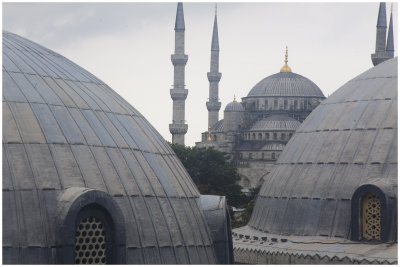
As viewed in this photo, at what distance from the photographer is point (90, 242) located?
53.7ft

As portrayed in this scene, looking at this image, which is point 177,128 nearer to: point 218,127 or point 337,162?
point 218,127

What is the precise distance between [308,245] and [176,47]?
85724 mm

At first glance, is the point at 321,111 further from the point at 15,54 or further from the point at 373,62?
the point at 373,62

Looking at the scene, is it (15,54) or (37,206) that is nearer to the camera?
(37,206)

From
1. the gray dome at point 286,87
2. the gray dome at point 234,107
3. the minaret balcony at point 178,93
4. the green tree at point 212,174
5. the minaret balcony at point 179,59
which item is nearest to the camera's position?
the green tree at point 212,174

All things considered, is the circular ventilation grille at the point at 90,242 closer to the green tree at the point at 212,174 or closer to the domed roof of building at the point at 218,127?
the green tree at the point at 212,174

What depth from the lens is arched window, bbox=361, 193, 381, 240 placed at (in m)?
24.4

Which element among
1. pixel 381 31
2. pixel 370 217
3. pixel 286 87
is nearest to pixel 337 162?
pixel 370 217

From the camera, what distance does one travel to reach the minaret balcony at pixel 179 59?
11075 centimetres

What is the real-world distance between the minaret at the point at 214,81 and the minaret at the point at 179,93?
1415 centimetres

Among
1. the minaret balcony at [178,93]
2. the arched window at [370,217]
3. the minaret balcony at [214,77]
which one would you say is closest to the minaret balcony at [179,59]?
the minaret balcony at [178,93]

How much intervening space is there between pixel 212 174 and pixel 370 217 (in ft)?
180

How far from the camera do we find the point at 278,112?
13125 cm

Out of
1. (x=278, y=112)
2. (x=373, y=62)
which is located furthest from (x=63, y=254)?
(x=278, y=112)
